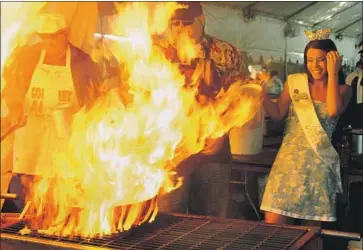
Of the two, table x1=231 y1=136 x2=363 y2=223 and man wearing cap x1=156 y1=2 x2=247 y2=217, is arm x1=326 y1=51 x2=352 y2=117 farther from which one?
table x1=231 y1=136 x2=363 y2=223

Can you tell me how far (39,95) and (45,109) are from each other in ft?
0.35

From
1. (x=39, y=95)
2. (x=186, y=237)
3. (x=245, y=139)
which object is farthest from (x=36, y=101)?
(x=245, y=139)

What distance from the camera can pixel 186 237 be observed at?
2.74 m

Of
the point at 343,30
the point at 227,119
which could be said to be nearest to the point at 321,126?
the point at 227,119

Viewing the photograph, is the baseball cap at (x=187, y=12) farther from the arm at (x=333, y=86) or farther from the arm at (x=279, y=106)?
the arm at (x=333, y=86)

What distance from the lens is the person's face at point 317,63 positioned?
3584 mm

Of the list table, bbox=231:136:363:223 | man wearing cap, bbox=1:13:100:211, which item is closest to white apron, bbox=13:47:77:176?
man wearing cap, bbox=1:13:100:211

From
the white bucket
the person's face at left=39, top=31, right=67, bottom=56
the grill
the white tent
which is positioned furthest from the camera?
the white tent

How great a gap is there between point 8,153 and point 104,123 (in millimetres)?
1046

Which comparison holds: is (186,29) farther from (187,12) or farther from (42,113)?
(42,113)

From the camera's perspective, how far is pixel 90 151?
3.14 meters

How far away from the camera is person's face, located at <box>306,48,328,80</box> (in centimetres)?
358

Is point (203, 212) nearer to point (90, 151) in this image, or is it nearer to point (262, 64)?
point (90, 151)

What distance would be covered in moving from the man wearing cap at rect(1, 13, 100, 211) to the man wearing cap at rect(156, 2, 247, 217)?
2.17 ft
